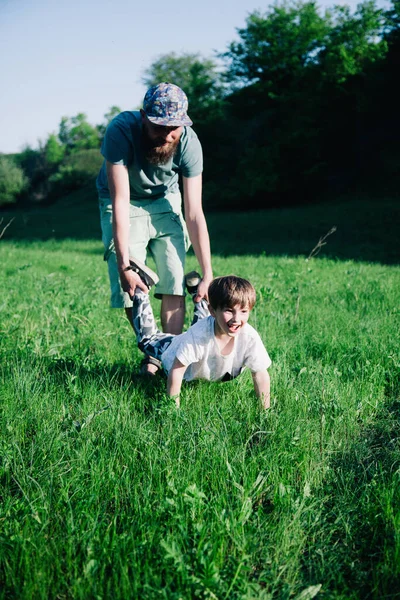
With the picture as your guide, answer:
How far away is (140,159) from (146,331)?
1.39m

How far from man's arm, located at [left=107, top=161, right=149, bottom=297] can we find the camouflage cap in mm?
496

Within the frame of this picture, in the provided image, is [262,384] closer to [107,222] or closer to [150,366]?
[150,366]

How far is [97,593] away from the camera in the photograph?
188 cm

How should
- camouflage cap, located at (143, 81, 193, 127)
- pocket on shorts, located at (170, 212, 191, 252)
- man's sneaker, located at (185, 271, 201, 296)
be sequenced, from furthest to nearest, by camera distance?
pocket on shorts, located at (170, 212, 191, 252), man's sneaker, located at (185, 271, 201, 296), camouflage cap, located at (143, 81, 193, 127)

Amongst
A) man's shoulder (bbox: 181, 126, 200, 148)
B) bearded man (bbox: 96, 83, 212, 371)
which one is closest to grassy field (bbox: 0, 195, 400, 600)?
bearded man (bbox: 96, 83, 212, 371)

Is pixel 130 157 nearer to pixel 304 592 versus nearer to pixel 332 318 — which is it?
pixel 332 318

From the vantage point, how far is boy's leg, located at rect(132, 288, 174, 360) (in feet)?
12.7

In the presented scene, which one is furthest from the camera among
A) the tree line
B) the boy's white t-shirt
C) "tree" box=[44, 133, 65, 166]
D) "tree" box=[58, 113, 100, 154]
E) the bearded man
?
"tree" box=[58, 113, 100, 154]

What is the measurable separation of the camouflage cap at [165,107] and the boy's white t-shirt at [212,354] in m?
1.44

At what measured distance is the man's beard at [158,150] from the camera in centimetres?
396

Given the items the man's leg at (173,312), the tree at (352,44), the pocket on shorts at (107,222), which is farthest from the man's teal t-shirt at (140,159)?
the tree at (352,44)

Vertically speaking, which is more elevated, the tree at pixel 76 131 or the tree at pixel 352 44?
the tree at pixel 76 131

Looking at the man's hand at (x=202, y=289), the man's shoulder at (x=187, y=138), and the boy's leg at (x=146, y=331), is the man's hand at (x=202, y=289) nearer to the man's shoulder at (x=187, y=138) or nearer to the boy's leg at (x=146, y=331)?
the boy's leg at (x=146, y=331)

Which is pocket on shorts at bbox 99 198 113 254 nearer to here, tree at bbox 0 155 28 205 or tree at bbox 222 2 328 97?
tree at bbox 222 2 328 97
